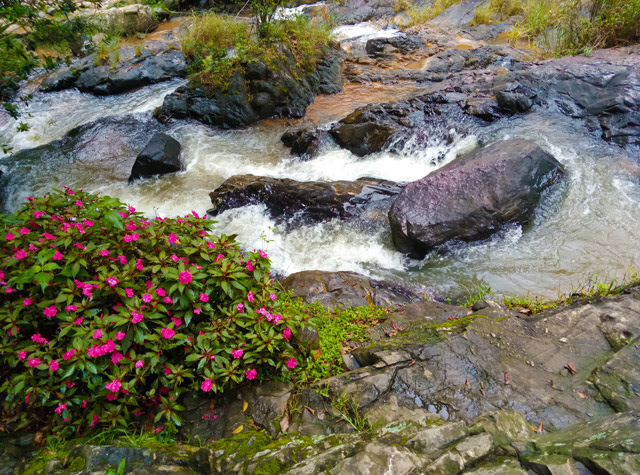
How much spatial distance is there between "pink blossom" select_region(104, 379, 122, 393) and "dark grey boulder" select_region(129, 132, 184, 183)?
6.01m

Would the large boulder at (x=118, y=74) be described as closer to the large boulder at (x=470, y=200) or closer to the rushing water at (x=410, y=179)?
the rushing water at (x=410, y=179)

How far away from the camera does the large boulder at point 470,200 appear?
5020mm

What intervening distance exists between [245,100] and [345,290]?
22.2ft

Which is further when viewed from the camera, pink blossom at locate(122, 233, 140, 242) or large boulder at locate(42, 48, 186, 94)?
large boulder at locate(42, 48, 186, 94)

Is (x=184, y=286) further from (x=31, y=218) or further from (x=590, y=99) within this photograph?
(x=590, y=99)

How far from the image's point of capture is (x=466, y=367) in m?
2.80

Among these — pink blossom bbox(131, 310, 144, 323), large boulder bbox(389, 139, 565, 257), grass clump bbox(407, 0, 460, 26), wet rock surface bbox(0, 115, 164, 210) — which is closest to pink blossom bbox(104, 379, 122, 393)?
pink blossom bbox(131, 310, 144, 323)

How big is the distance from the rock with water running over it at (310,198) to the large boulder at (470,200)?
0.66 metres

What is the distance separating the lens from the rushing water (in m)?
4.71

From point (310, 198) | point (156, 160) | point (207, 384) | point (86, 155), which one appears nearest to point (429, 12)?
point (310, 198)

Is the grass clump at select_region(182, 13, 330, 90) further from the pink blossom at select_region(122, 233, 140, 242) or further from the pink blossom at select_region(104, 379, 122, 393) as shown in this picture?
the pink blossom at select_region(104, 379, 122, 393)

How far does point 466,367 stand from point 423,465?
1.30 metres

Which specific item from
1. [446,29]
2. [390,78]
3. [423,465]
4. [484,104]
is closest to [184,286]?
[423,465]

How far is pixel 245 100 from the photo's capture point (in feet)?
29.5
